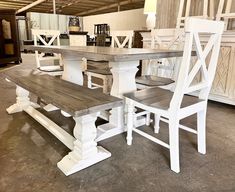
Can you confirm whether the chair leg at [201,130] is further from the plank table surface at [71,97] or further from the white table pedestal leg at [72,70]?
the white table pedestal leg at [72,70]

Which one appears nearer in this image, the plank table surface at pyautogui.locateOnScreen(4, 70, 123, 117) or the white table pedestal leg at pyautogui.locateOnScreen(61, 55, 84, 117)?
the plank table surface at pyautogui.locateOnScreen(4, 70, 123, 117)

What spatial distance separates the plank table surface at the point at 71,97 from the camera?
1.26 m

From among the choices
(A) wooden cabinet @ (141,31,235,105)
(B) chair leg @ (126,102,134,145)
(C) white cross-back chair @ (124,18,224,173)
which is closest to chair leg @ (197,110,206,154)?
(C) white cross-back chair @ (124,18,224,173)

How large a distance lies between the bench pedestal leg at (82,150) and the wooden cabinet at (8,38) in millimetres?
5264

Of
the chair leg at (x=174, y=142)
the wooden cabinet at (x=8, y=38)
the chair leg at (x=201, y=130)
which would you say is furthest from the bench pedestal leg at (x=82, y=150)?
the wooden cabinet at (x=8, y=38)

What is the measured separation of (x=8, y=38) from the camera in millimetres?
5965

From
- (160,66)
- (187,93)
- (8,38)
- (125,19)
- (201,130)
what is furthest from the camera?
(125,19)

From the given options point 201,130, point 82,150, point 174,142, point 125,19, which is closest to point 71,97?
point 82,150

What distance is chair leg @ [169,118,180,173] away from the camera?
1.35 m

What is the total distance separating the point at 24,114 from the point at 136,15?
857 cm

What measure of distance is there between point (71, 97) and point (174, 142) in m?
0.77

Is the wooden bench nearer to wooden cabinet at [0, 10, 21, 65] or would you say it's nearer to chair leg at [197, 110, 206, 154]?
chair leg at [197, 110, 206, 154]

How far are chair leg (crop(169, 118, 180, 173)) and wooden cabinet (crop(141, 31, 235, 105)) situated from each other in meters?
1.77

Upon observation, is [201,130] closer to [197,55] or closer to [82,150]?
[197,55]
